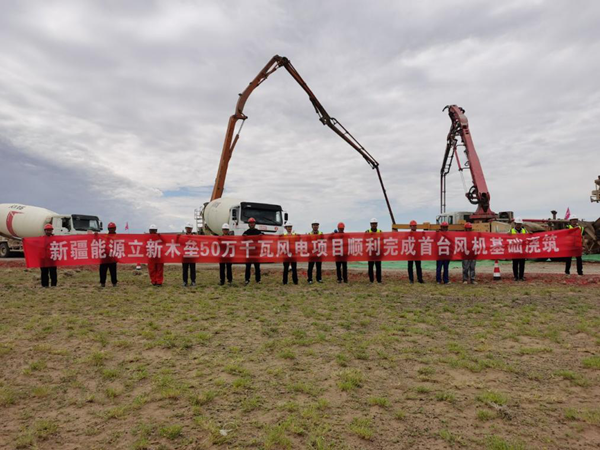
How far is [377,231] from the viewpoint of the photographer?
44.2 feet

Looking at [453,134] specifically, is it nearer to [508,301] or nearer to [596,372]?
[508,301]

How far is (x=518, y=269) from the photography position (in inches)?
547

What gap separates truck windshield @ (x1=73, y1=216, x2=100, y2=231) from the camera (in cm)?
2675

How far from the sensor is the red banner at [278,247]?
13117mm

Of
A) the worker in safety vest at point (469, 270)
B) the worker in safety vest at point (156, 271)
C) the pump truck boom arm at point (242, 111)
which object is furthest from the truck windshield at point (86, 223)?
the worker in safety vest at point (469, 270)

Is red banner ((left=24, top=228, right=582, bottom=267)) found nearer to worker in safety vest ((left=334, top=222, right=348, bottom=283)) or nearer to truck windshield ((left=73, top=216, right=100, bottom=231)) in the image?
worker in safety vest ((left=334, top=222, right=348, bottom=283))

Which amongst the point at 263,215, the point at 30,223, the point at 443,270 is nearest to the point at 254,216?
the point at 263,215

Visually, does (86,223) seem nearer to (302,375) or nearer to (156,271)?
(156,271)

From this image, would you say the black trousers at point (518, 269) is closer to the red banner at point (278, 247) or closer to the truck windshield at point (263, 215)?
the red banner at point (278, 247)

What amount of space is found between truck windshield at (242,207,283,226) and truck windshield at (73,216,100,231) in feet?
44.7

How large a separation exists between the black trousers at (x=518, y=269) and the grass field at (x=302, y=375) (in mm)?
4356

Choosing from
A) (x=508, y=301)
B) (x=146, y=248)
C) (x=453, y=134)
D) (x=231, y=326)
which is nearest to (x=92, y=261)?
(x=146, y=248)

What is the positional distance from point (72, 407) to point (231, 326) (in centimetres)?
317

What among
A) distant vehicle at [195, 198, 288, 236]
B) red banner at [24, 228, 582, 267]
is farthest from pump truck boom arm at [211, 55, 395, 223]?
red banner at [24, 228, 582, 267]
